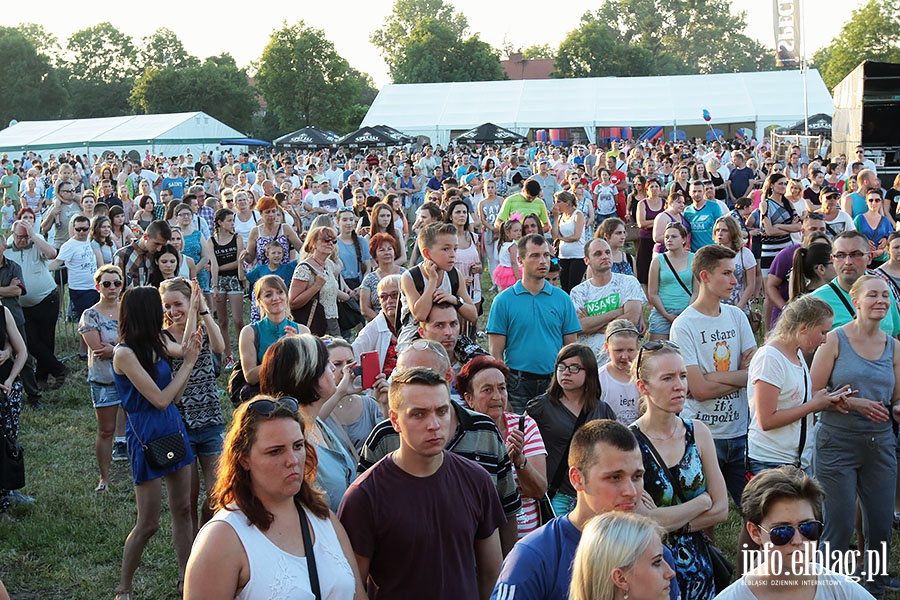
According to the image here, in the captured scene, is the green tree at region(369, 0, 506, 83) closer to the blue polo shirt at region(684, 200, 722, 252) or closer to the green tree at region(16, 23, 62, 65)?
the green tree at region(16, 23, 62, 65)

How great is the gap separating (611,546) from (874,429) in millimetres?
3018

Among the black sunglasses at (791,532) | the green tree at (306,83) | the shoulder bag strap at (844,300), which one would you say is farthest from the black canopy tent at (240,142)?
the black sunglasses at (791,532)

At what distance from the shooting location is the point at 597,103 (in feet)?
159

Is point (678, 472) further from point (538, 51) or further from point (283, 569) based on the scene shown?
point (538, 51)

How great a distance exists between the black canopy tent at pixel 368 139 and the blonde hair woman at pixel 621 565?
35.2 m

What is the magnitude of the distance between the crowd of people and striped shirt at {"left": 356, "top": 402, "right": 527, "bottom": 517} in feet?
0.04

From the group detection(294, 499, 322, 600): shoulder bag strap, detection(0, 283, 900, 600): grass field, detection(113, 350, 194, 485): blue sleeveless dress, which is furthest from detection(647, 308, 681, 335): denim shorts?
detection(294, 499, 322, 600): shoulder bag strap

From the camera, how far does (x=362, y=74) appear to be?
4793 inches

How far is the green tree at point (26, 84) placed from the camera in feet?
267

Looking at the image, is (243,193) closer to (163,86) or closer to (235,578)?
(235,578)

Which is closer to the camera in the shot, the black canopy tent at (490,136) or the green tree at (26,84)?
the black canopy tent at (490,136)

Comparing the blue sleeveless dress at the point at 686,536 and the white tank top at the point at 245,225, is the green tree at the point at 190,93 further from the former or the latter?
the blue sleeveless dress at the point at 686,536

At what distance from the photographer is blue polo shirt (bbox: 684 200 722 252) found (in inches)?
414

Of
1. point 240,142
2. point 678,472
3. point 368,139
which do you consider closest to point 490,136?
point 368,139
